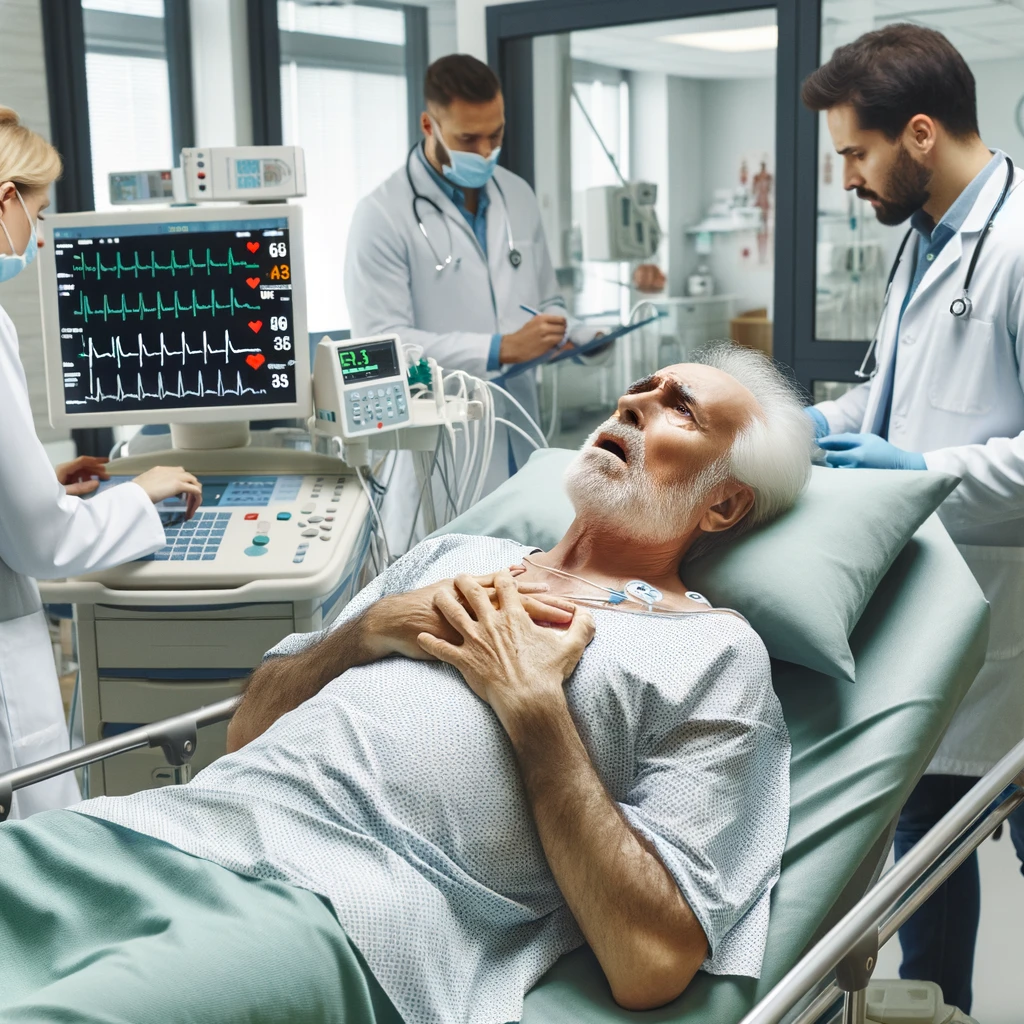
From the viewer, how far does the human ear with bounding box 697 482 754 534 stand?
5.24 feet

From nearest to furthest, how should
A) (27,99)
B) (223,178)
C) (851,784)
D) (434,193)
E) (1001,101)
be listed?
(851,784), (223,178), (1001,101), (434,193), (27,99)

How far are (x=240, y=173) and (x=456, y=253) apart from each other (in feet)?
3.15

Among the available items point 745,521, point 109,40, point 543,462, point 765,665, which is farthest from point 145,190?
point 109,40

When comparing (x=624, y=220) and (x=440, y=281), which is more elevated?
(x=624, y=220)

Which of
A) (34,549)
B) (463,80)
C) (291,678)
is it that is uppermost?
(463,80)

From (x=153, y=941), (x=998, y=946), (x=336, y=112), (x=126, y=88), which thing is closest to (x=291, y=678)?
(x=153, y=941)

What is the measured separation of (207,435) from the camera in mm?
2330

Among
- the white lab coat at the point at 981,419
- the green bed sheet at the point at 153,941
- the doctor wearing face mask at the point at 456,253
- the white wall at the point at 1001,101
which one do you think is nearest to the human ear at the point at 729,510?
the white lab coat at the point at 981,419

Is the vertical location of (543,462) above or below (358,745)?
above

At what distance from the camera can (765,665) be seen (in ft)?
4.53

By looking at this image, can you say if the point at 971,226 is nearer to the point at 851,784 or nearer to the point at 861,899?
the point at 851,784

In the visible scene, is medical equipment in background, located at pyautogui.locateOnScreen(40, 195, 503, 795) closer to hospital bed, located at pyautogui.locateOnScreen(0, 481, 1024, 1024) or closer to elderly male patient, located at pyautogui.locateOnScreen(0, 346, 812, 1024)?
hospital bed, located at pyautogui.locateOnScreen(0, 481, 1024, 1024)

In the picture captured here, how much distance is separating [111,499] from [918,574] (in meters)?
1.21

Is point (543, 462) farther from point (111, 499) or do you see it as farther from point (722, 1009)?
point (722, 1009)
